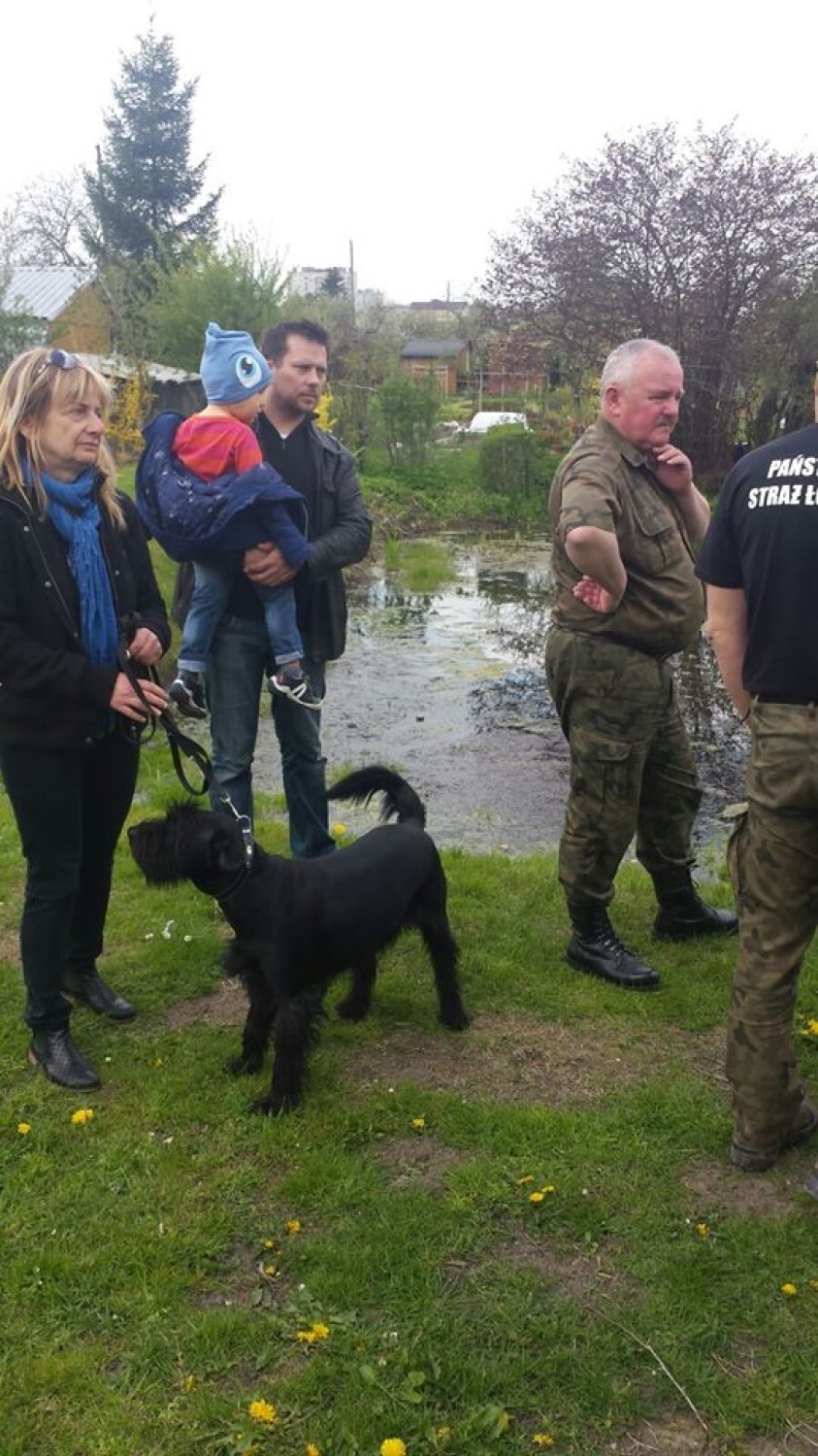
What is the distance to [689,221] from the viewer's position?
22.0m

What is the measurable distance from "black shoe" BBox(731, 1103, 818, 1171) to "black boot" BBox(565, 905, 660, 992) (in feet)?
3.39

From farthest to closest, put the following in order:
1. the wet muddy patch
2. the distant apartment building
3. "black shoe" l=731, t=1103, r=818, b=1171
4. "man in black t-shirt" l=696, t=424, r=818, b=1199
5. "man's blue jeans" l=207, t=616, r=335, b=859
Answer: the distant apartment building
"man's blue jeans" l=207, t=616, r=335, b=859
the wet muddy patch
"black shoe" l=731, t=1103, r=818, b=1171
"man in black t-shirt" l=696, t=424, r=818, b=1199

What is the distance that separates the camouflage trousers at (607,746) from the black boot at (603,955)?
0.08 metres

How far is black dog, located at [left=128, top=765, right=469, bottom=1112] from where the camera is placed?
340 cm

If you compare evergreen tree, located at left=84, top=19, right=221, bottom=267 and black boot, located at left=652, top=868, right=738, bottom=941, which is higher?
evergreen tree, located at left=84, top=19, right=221, bottom=267

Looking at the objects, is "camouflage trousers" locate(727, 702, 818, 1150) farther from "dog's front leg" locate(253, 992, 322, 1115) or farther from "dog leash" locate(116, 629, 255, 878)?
"dog leash" locate(116, 629, 255, 878)

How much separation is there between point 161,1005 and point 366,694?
6.03 meters

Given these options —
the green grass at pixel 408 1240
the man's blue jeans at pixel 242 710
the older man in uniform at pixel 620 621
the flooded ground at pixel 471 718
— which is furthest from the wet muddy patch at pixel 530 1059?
the flooded ground at pixel 471 718

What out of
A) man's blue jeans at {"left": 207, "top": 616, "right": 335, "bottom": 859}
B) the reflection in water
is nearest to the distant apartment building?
the reflection in water

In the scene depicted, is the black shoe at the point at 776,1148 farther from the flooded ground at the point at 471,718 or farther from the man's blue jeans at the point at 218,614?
the flooded ground at the point at 471,718

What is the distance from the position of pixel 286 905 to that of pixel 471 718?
5.98 metres

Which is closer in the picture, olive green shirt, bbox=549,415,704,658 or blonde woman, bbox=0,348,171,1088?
blonde woman, bbox=0,348,171,1088

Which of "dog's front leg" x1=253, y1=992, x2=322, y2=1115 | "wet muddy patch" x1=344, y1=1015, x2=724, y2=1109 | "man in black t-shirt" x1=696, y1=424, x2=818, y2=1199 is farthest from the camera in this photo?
"wet muddy patch" x1=344, y1=1015, x2=724, y2=1109

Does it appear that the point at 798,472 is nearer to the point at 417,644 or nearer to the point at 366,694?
the point at 366,694
